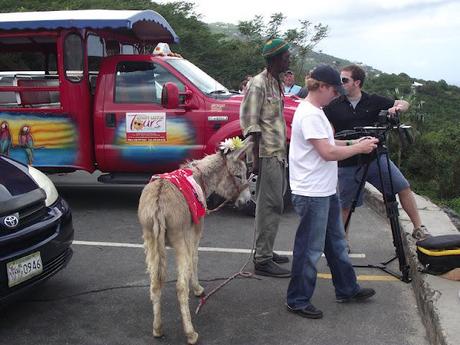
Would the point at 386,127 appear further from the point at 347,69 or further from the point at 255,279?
the point at 255,279

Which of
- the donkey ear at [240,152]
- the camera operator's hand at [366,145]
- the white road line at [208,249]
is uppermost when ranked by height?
the camera operator's hand at [366,145]

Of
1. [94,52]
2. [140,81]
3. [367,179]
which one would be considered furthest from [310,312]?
[94,52]

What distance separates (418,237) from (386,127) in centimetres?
131

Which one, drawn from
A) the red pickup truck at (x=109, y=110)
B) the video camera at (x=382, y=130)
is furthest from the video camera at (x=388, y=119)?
the red pickup truck at (x=109, y=110)

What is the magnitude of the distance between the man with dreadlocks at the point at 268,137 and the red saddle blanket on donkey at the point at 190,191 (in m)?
0.95

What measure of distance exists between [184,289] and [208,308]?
0.77m

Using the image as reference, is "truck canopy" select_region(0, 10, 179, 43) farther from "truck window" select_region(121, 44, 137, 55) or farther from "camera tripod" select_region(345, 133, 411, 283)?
"camera tripod" select_region(345, 133, 411, 283)

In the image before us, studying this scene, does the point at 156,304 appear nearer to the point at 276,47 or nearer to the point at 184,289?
the point at 184,289

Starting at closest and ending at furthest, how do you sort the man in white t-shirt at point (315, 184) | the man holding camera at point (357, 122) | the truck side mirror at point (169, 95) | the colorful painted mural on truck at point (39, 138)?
the man in white t-shirt at point (315, 184), the man holding camera at point (357, 122), the truck side mirror at point (169, 95), the colorful painted mural on truck at point (39, 138)

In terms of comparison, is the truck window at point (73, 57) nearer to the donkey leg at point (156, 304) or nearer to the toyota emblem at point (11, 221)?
the toyota emblem at point (11, 221)

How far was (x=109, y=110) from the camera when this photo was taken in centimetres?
686

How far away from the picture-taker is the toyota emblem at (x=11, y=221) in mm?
3617

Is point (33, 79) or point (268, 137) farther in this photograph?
point (33, 79)

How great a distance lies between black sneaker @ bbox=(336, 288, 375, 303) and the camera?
4309 millimetres
